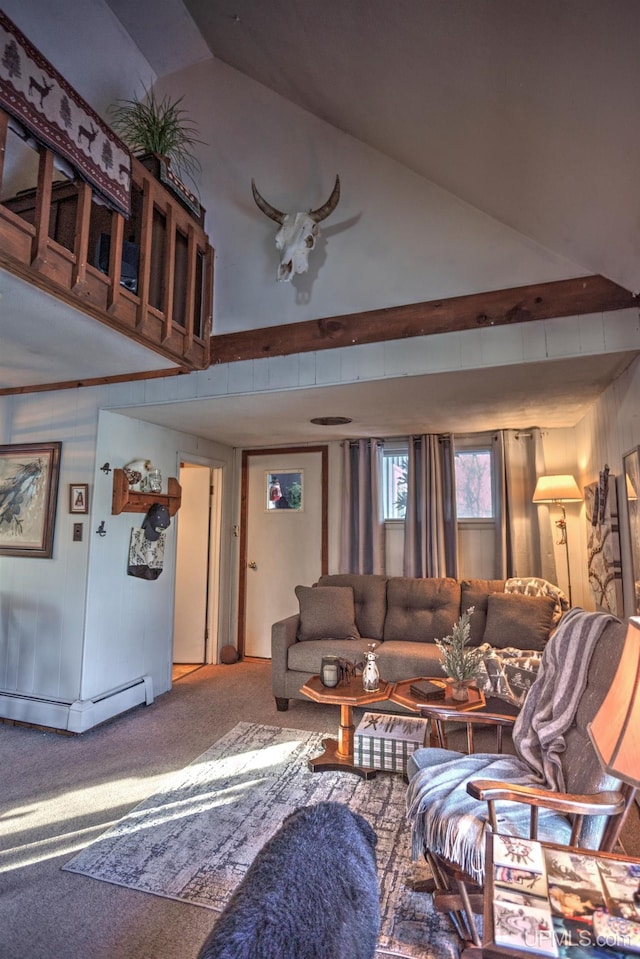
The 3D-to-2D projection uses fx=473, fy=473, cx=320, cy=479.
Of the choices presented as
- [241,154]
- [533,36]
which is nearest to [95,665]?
[241,154]

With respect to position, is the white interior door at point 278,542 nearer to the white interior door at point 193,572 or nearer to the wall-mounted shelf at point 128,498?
the white interior door at point 193,572

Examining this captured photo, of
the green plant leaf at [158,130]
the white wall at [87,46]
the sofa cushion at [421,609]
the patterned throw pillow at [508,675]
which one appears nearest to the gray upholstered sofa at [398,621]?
the sofa cushion at [421,609]

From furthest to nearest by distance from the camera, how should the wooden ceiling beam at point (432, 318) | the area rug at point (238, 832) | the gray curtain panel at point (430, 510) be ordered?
the gray curtain panel at point (430, 510)
the wooden ceiling beam at point (432, 318)
the area rug at point (238, 832)

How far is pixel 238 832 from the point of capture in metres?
2.11

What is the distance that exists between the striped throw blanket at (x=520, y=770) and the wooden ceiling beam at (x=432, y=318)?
1.53 m

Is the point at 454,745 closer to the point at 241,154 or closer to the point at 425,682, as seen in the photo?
the point at 425,682

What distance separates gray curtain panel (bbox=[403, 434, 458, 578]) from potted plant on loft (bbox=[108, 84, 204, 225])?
265 cm

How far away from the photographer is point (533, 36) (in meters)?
1.41

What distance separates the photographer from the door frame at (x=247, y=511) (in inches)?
190

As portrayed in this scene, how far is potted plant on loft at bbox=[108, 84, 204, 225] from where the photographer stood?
268cm

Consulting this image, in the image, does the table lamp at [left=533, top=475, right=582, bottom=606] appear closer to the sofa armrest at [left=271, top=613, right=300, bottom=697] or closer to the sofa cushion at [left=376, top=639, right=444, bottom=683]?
the sofa cushion at [left=376, top=639, right=444, bottom=683]

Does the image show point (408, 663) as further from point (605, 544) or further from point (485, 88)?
point (485, 88)

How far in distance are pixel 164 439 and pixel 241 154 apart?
2.21m

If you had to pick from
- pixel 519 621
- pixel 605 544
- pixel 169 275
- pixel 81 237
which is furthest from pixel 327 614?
pixel 81 237
